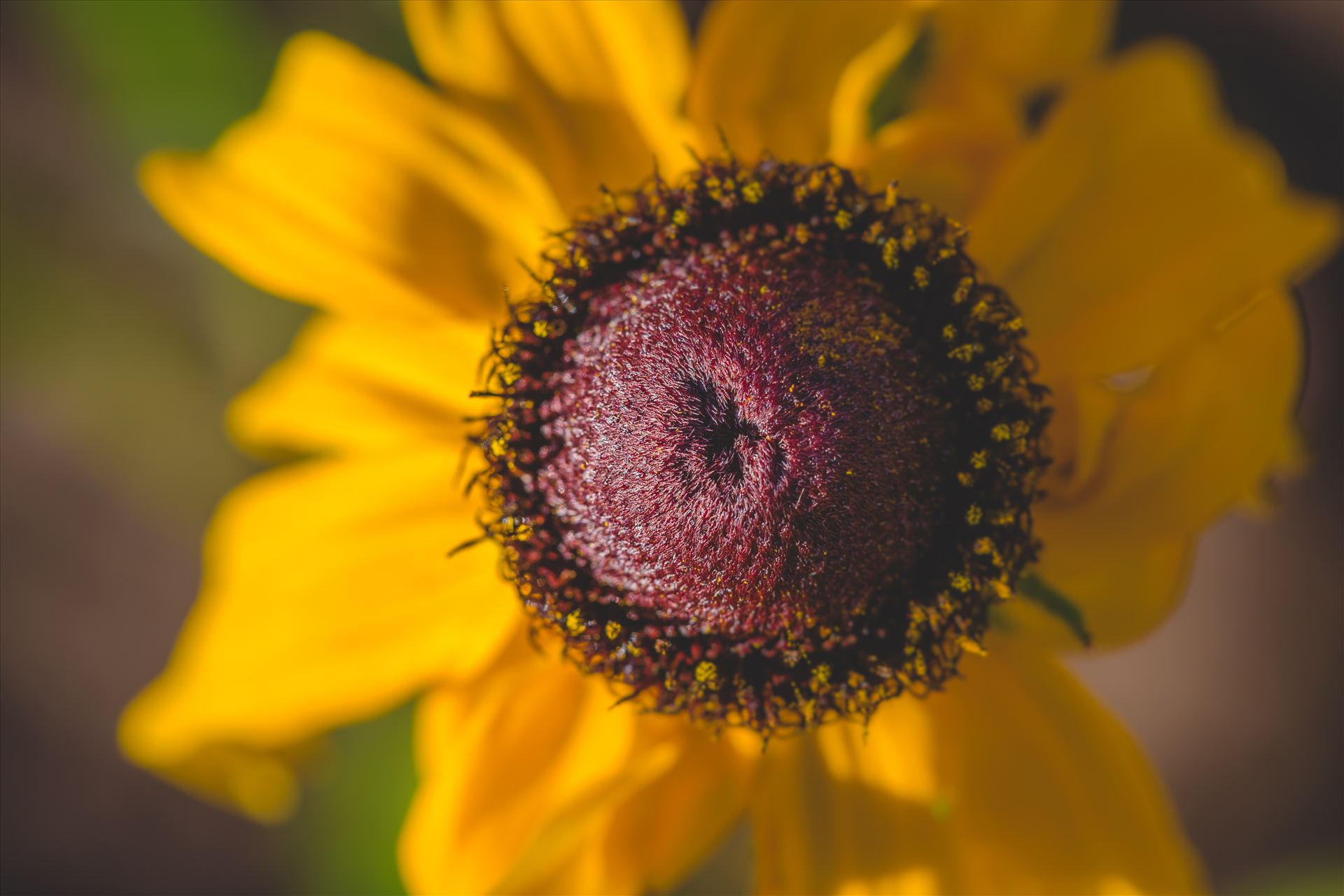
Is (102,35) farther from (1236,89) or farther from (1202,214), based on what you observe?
(1236,89)

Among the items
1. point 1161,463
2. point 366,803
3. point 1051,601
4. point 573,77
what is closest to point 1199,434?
point 1161,463

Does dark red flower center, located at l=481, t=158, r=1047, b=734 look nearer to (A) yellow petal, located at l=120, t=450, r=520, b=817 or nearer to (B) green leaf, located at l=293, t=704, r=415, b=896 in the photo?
(A) yellow petal, located at l=120, t=450, r=520, b=817

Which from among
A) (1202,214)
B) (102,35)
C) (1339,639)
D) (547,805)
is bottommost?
(1339,639)

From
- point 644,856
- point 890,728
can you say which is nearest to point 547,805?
point 644,856

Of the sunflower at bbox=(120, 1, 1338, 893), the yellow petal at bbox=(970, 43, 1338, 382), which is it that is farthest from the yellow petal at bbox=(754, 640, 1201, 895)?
the yellow petal at bbox=(970, 43, 1338, 382)

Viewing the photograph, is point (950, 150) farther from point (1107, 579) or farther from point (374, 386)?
point (374, 386)

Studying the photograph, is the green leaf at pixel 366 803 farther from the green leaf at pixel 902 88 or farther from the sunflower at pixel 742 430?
the green leaf at pixel 902 88
